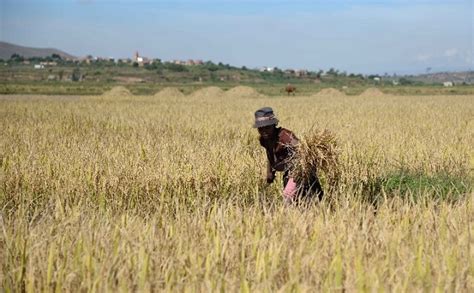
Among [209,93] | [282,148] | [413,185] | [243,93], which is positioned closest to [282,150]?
[282,148]

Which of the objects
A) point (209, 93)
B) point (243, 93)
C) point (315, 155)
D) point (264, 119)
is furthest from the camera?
point (243, 93)

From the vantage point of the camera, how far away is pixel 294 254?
11.6 ft

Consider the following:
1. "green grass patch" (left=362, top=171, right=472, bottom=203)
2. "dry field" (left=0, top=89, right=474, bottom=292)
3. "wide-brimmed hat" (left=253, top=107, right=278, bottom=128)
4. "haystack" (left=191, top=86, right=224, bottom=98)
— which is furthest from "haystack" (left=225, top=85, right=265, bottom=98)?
"wide-brimmed hat" (left=253, top=107, right=278, bottom=128)

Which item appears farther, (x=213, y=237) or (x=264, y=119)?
(x=264, y=119)

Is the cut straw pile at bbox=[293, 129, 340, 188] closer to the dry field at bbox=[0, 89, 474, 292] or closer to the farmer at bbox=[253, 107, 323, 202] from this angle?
the farmer at bbox=[253, 107, 323, 202]

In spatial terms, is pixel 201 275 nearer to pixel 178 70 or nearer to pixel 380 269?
pixel 380 269

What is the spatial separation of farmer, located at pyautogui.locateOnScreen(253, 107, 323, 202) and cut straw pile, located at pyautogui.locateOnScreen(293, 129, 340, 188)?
0.20 ft

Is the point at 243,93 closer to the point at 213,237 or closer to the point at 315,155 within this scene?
the point at 315,155

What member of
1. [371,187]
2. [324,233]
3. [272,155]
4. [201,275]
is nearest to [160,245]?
[201,275]

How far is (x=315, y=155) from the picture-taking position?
18.0 feet

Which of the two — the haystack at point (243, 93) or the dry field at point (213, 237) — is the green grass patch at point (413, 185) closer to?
the dry field at point (213, 237)

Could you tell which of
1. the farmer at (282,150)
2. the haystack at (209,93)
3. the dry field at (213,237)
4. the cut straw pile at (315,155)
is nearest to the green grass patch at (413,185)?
the dry field at (213,237)

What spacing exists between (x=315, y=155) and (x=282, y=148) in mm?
321

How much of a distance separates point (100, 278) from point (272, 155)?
2980mm
